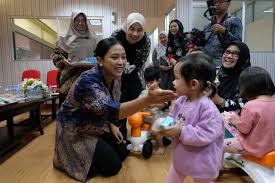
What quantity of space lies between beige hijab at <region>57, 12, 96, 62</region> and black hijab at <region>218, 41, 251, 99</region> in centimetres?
149

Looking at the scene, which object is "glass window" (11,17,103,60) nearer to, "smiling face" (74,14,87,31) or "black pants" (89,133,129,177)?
"smiling face" (74,14,87,31)

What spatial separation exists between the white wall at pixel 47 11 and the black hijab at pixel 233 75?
3686 mm

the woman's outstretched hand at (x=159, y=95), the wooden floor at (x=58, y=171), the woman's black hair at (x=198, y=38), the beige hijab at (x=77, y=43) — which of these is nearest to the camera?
the woman's outstretched hand at (x=159, y=95)

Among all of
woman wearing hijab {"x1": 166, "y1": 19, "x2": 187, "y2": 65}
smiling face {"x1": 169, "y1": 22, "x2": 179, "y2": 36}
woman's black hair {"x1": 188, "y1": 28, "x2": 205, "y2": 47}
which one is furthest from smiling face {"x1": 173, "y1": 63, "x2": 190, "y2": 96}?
smiling face {"x1": 169, "y1": 22, "x2": 179, "y2": 36}

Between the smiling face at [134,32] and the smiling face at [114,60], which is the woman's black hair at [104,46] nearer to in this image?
the smiling face at [114,60]

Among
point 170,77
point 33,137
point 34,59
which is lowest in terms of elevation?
point 33,137

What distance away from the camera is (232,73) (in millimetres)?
2293

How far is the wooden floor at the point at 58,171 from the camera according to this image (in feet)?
6.14

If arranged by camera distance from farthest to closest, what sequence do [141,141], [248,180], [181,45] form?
1. [181,45]
2. [141,141]
3. [248,180]

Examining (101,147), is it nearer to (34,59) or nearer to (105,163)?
(105,163)

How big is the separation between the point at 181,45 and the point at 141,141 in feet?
5.36

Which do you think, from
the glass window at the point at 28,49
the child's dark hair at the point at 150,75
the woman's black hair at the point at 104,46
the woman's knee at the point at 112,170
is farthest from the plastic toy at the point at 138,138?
the glass window at the point at 28,49

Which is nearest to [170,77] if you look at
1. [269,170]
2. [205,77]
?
[269,170]

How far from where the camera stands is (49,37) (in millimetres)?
6754
